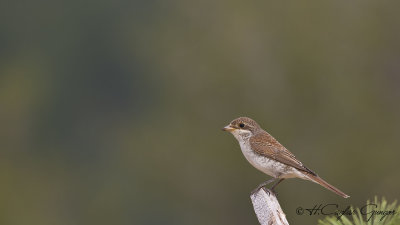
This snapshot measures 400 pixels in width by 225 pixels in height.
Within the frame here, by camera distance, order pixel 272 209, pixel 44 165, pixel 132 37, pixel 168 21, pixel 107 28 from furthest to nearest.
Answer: pixel 107 28 → pixel 132 37 → pixel 168 21 → pixel 44 165 → pixel 272 209

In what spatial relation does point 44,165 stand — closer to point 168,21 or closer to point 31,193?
point 31,193

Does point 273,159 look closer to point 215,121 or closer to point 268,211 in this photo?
point 268,211

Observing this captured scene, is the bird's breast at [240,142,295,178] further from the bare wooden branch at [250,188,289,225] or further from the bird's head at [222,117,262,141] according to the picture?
the bare wooden branch at [250,188,289,225]

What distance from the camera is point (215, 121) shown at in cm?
4000

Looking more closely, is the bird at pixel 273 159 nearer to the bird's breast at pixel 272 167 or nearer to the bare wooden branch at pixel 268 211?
the bird's breast at pixel 272 167

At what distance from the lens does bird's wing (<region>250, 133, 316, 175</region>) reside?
8.80 meters

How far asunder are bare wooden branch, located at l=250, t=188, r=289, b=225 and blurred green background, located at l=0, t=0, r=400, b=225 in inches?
782

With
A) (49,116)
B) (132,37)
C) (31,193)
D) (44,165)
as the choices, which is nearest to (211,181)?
(31,193)

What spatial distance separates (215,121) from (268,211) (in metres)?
33.9

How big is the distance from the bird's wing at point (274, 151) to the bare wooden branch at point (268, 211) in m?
2.31

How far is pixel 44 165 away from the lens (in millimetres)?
50625

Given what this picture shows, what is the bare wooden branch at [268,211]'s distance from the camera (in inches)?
236

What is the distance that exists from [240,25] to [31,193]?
13802mm

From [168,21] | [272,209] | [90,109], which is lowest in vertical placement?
[90,109]
